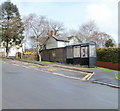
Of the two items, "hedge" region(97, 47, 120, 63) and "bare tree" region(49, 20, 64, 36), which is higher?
"bare tree" region(49, 20, 64, 36)

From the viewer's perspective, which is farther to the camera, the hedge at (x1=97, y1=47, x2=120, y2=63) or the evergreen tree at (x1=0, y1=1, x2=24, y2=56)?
the evergreen tree at (x1=0, y1=1, x2=24, y2=56)

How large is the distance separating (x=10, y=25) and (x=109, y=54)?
20642 millimetres

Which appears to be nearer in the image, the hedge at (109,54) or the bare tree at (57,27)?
the hedge at (109,54)

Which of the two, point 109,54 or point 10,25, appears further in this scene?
point 10,25

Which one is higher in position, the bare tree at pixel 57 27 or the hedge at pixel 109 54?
the bare tree at pixel 57 27

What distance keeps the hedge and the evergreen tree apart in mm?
18386

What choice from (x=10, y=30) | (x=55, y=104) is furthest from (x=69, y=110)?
(x=10, y=30)

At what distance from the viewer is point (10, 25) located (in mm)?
28406

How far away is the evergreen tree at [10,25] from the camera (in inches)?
1117

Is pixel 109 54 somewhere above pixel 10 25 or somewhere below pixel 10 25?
below

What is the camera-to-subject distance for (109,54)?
60.5 feet

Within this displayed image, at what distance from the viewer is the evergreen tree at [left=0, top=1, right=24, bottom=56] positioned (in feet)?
93.1

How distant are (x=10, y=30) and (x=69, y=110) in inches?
1070

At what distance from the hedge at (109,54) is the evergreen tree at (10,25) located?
18.4 meters
